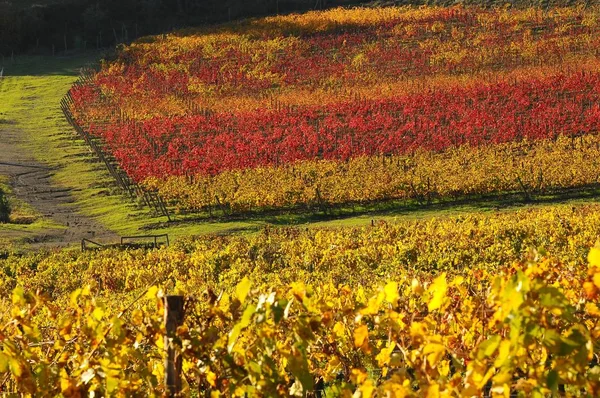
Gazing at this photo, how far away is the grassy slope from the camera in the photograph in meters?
32.3

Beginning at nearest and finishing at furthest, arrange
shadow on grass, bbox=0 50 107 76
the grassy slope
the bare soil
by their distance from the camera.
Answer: the grassy slope < the bare soil < shadow on grass, bbox=0 50 107 76

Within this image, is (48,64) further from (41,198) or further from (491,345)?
(491,345)

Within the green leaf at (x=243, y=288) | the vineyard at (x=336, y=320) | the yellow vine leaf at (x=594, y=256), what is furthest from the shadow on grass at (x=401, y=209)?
the yellow vine leaf at (x=594, y=256)

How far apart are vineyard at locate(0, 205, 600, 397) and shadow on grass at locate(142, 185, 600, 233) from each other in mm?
6262

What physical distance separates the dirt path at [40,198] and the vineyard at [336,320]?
682cm

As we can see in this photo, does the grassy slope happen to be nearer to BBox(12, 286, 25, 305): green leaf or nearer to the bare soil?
the bare soil

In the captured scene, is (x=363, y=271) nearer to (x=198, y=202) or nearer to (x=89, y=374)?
(x=89, y=374)

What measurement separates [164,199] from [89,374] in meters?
34.1

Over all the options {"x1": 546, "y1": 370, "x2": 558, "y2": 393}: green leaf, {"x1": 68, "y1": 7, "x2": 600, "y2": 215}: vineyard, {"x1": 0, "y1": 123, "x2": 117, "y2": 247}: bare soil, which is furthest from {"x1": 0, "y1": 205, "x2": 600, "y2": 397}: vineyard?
{"x1": 68, "y1": 7, "x2": 600, "y2": 215}: vineyard

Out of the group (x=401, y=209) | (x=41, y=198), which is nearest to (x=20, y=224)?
(x=41, y=198)

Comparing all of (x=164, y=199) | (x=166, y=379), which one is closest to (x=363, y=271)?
(x=166, y=379)

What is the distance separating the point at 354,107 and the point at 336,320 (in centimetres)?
4187

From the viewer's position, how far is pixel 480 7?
70.6m

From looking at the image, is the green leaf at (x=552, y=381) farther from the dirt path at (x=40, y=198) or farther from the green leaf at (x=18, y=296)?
the dirt path at (x=40, y=198)
